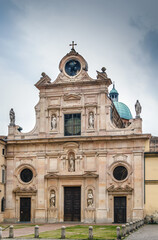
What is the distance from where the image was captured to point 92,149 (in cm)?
4166

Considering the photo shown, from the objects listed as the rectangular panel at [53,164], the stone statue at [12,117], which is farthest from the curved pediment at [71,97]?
the rectangular panel at [53,164]

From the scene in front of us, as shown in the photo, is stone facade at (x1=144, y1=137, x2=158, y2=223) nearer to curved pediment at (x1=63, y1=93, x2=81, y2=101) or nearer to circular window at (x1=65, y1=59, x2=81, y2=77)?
curved pediment at (x1=63, y1=93, x2=81, y2=101)

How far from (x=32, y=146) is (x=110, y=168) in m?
8.65

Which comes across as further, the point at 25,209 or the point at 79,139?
the point at 25,209

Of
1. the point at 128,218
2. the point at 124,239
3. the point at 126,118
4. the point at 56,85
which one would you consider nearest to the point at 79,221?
the point at 128,218

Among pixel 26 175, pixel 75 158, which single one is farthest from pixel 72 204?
pixel 26 175

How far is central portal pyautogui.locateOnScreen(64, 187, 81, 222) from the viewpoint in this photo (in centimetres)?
4116

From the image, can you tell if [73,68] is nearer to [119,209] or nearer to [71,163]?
[71,163]

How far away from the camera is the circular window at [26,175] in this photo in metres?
43.0

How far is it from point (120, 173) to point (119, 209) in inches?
139

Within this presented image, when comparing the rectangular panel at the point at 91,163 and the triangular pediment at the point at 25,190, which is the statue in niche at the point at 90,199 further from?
the triangular pediment at the point at 25,190

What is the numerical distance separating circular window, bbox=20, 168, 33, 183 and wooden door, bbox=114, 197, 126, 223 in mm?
9302

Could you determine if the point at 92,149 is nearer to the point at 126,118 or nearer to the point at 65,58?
the point at 65,58

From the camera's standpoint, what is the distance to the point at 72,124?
42.9 metres
